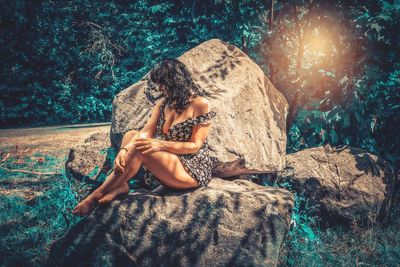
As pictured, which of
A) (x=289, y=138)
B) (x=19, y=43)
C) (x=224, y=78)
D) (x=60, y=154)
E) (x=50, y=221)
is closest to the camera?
(x=50, y=221)

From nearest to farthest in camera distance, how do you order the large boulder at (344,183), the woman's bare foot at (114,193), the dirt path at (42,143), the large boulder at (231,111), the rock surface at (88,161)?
the woman's bare foot at (114,193) → the large boulder at (231,111) → the large boulder at (344,183) → the rock surface at (88,161) → the dirt path at (42,143)

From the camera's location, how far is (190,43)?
5.43 meters

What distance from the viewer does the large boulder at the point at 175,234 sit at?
2.72 m

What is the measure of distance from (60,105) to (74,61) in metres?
1.53

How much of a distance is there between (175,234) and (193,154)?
822 mm

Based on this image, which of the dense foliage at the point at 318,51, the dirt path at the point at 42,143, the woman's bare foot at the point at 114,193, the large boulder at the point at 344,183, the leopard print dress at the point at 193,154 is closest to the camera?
the woman's bare foot at the point at 114,193

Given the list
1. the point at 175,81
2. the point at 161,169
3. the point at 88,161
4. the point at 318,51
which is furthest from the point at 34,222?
the point at 318,51

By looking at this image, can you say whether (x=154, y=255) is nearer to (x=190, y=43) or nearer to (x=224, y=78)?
(x=224, y=78)

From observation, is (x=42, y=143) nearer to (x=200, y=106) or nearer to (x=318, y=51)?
(x=200, y=106)

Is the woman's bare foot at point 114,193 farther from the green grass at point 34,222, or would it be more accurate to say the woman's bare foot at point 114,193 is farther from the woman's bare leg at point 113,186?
the green grass at point 34,222

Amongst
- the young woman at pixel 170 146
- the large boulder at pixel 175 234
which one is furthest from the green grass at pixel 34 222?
the young woman at pixel 170 146

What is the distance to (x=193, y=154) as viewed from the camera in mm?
3264

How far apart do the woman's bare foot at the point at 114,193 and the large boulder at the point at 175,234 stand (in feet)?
0.15

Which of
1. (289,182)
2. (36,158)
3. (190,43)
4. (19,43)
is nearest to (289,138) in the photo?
(289,182)
